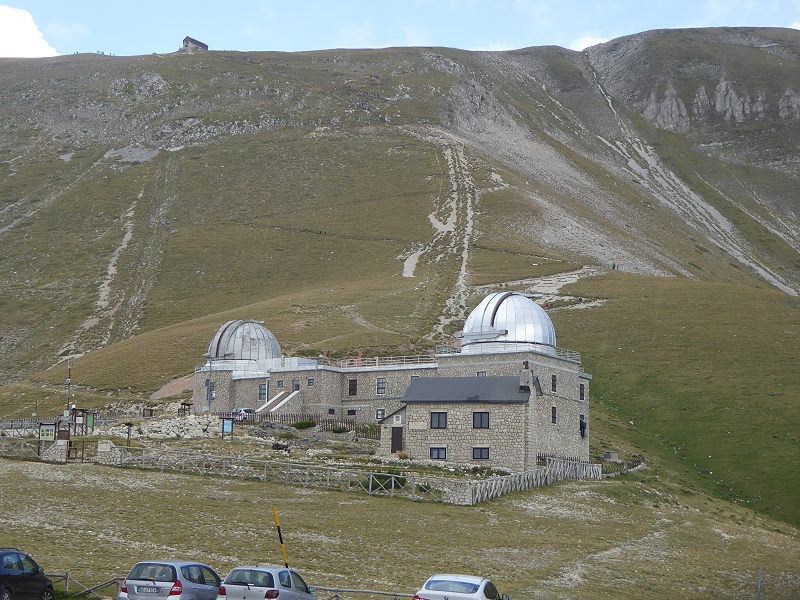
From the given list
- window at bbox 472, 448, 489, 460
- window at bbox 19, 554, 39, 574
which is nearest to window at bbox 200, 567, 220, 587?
window at bbox 19, 554, 39, 574

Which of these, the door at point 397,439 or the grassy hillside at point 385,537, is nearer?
the grassy hillside at point 385,537

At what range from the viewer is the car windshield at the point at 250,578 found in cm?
2652

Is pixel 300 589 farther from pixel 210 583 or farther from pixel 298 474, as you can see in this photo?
pixel 298 474

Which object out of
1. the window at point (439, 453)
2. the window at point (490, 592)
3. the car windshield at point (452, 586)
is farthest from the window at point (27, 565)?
the window at point (439, 453)

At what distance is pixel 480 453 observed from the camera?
213 ft

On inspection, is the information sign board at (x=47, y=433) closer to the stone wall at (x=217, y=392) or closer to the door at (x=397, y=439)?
the door at (x=397, y=439)

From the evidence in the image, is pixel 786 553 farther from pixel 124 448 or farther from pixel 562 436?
pixel 124 448

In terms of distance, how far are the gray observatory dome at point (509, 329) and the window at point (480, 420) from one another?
23.5 feet

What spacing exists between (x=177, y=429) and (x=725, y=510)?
3503 cm

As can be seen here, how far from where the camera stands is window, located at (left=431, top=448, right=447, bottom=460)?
216 ft

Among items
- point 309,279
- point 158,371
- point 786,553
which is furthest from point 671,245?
point 786,553

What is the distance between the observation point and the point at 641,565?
42062 mm

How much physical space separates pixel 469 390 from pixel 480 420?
2.08 m

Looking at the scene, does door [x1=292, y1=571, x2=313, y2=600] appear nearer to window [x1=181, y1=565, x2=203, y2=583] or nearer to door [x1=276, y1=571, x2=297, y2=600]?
door [x1=276, y1=571, x2=297, y2=600]
